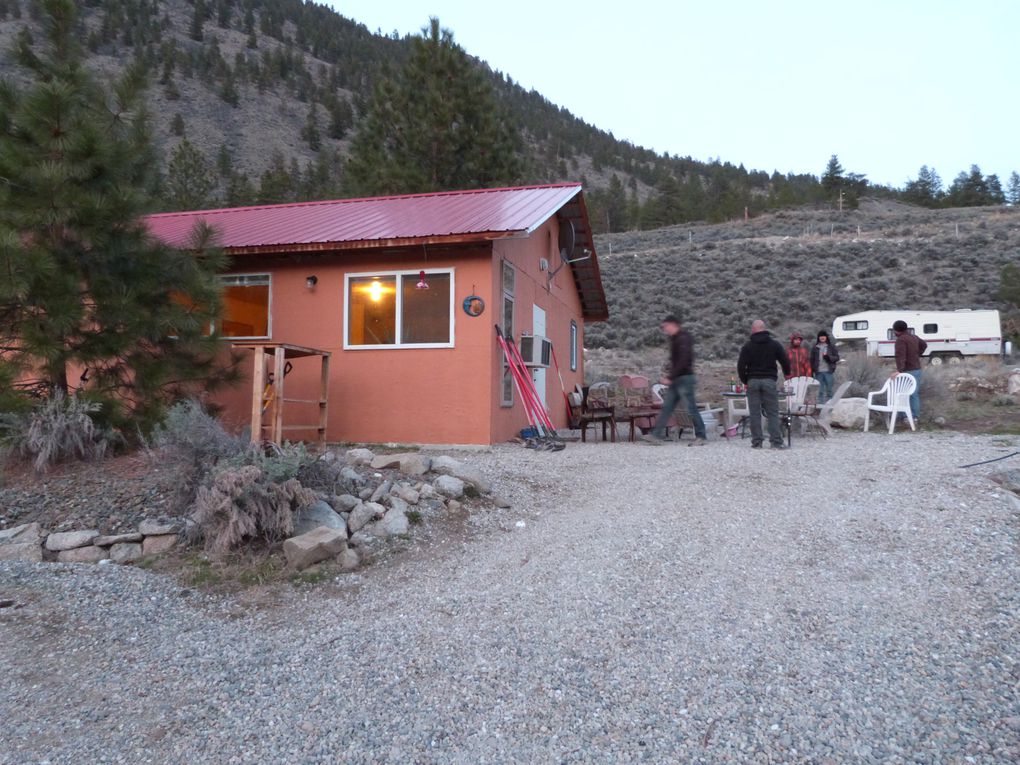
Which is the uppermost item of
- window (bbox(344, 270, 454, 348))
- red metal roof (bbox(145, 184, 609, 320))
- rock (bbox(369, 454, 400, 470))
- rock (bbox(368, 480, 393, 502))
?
red metal roof (bbox(145, 184, 609, 320))

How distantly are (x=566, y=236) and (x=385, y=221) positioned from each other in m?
4.71

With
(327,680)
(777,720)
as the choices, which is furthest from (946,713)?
(327,680)

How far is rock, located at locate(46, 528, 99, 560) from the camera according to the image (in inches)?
190

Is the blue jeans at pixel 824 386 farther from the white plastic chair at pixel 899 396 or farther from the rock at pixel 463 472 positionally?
the rock at pixel 463 472

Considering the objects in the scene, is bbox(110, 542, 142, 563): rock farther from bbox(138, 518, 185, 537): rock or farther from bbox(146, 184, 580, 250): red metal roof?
bbox(146, 184, 580, 250): red metal roof

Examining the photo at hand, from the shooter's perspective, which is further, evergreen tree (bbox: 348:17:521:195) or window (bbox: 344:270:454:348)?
evergreen tree (bbox: 348:17:521:195)

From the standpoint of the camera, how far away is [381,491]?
5582mm

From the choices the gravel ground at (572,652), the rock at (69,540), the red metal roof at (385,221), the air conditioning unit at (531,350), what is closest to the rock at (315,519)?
the gravel ground at (572,652)

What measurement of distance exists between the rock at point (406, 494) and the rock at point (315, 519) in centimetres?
62

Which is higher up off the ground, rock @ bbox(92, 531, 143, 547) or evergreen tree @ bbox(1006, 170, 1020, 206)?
evergreen tree @ bbox(1006, 170, 1020, 206)

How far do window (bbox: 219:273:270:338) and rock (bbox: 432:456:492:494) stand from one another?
4.94 metres

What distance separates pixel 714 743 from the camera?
257 centimetres

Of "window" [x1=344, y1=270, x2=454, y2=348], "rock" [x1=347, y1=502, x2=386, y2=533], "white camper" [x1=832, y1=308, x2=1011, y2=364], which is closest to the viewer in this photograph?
"rock" [x1=347, y1=502, x2=386, y2=533]

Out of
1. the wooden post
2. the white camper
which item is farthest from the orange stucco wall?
the white camper
